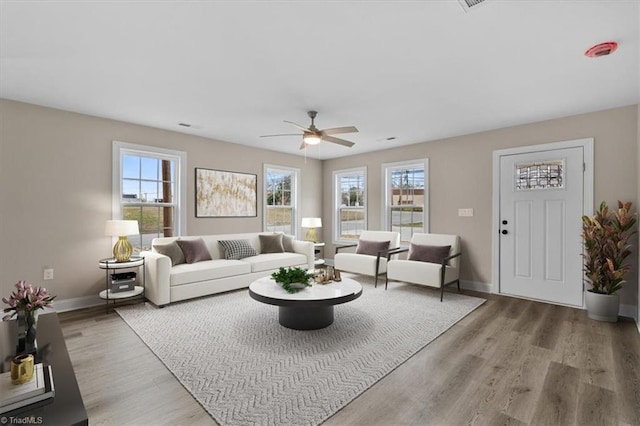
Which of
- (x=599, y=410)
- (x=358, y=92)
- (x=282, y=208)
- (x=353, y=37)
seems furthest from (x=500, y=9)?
(x=282, y=208)

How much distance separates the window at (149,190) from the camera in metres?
4.32

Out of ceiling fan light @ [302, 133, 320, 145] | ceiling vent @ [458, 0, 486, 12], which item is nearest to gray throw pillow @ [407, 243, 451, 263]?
ceiling fan light @ [302, 133, 320, 145]

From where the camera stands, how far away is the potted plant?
134 inches

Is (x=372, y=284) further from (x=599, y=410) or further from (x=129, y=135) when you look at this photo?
(x=129, y=135)

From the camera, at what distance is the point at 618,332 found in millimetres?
3156

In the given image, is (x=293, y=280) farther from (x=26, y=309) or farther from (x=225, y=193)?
(x=225, y=193)

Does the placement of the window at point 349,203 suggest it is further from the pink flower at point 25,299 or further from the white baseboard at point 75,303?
the pink flower at point 25,299

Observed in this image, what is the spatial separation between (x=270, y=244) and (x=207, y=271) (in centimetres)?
149

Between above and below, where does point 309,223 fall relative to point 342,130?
below

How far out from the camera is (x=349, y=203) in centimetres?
689

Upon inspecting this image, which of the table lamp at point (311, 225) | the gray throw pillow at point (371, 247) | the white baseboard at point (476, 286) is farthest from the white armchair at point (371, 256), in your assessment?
the white baseboard at point (476, 286)

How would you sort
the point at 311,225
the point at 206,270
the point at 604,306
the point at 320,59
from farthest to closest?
the point at 311,225, the point at 206,270, the point at 604,306, the point at 320,59

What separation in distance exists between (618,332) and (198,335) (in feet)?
14.1

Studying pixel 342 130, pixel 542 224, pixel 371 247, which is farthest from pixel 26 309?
pixel 542 224
